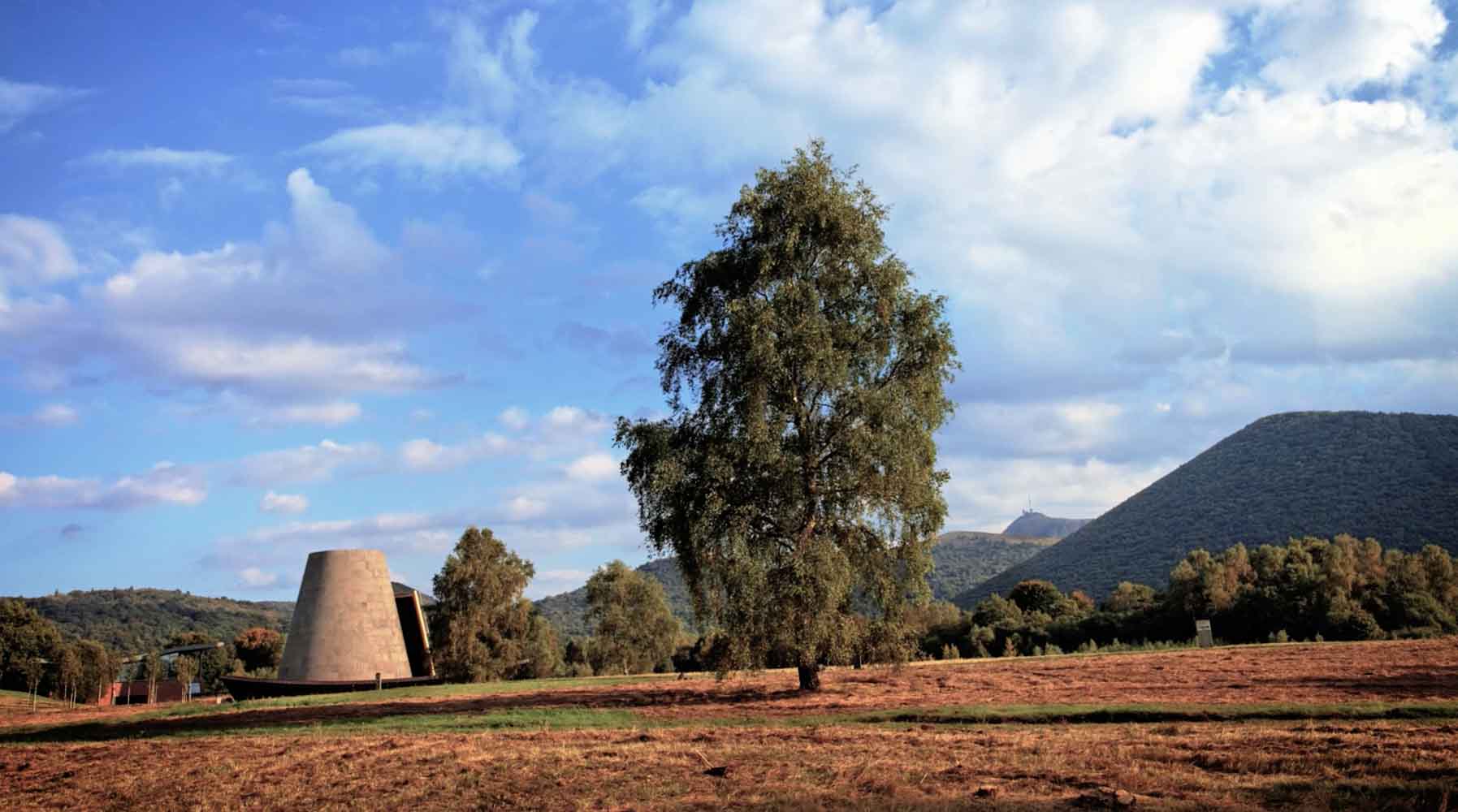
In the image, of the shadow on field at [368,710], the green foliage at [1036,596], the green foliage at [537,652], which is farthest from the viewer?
the green foliage at [1036,596]

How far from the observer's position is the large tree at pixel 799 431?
24219mm

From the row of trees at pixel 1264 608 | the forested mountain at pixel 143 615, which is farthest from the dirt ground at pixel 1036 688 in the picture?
the forested mountain at pixel 143 615

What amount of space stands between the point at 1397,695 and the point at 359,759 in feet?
62.1

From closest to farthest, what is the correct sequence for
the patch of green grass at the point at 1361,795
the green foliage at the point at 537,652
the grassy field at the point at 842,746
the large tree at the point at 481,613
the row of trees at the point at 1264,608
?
the patch of green grass at the point at 1361,795, the grassy field at the point at 842,746, the row of trees at the point at 1264,608, the large tree at the point at 481,613, the green foliage at the point at 537,652

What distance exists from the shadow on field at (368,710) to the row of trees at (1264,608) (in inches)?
744

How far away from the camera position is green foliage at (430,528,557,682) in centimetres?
6375

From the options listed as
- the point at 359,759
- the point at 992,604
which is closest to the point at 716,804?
the point at 359,759

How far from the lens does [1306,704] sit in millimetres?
17484

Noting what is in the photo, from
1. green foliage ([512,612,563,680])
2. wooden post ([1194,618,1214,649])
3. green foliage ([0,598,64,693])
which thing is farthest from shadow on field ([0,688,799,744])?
green foliage ([0,598,64,693])

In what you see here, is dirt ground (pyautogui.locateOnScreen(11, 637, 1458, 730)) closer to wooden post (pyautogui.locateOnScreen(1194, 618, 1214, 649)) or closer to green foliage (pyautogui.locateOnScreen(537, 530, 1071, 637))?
wooden post (pyautogui.locateOnScreen(1194, 618, 1214, 649))

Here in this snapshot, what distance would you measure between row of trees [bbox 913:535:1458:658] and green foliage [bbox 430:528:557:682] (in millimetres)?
27915

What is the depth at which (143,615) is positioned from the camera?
150 m

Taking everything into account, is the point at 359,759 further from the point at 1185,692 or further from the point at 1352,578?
the point at 1352,578

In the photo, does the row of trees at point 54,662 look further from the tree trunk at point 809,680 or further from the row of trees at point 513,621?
the tree trunk at point 809,680
